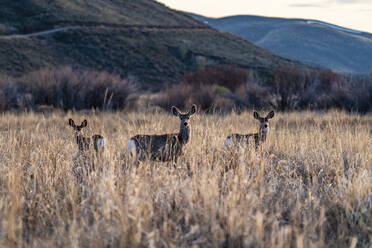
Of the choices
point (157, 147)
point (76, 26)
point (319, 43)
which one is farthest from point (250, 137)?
point (319, 43)

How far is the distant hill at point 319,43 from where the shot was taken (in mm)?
136125

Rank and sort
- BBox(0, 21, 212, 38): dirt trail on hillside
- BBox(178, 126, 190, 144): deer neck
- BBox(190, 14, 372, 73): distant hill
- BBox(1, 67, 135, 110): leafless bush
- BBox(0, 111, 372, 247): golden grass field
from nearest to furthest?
BBox(0, 111, 372, 247): golden grass field, BBox(178, 126, 190, 144): deer neck, BBox(1, 67, 135, 110): leafless bush, BBox(0, 21, 212, 38): dirt trail on hillside, BBox(190, 14, 372, 73): distant hill

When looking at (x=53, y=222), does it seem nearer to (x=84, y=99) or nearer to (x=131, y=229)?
(x=131, y=229)

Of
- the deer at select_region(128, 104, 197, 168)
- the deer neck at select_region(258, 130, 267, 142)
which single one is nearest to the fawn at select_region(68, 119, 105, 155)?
the deer at select_region(128, 104, 197, 168)

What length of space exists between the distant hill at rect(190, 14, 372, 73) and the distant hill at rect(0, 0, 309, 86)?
2450 inches

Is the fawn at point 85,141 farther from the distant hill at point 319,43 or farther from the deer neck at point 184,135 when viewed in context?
the distant hill at point 319,43

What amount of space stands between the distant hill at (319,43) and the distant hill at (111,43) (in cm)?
6222

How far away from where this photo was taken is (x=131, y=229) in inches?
129

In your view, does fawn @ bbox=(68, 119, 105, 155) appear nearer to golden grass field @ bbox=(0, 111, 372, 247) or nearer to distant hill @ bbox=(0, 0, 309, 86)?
golden grass field @ bbox=(0, 111, 372, 247)

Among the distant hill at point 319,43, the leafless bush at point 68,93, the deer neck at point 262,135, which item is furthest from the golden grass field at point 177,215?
the distant hill at point 319,43

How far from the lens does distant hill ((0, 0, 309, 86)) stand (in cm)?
4947

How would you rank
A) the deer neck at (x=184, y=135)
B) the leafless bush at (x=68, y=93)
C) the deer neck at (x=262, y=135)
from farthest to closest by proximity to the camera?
1. the leafless bush at (x=68, y=93)
2. the deer neck at (x=262, y=135)
3. the deer neck at (x=184, y=135)

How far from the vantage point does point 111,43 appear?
57844 millimetres

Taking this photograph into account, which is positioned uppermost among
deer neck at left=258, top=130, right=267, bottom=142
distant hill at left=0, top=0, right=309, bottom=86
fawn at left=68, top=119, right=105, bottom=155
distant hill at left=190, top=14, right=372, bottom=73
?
distant hill at left=190, top=14, right=372, bottom=73
